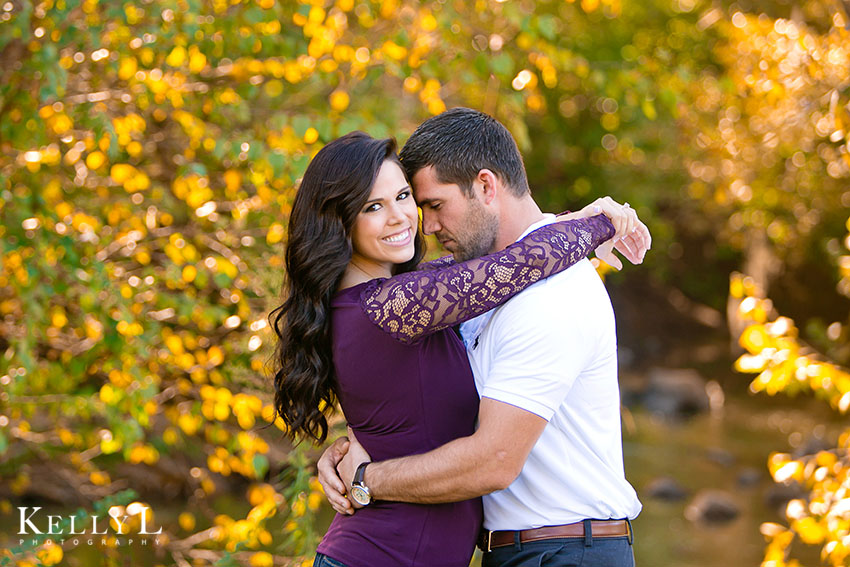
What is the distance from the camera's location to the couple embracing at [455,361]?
2008mm

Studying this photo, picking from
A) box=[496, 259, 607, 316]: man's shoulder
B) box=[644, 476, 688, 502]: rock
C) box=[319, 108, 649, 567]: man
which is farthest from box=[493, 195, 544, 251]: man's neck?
box=[644, 476, 688, 502]: rock

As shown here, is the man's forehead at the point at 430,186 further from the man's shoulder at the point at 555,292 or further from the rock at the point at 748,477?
the rock at the point at 748,477

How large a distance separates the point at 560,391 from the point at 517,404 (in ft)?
0.33

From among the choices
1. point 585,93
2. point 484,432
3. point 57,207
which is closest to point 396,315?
point 484,432

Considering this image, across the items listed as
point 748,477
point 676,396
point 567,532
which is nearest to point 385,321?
point 567,532

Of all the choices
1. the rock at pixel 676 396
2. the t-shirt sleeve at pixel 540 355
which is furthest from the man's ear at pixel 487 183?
the rock at pixel 676 396

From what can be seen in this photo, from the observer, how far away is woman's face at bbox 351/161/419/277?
2221 millimetres

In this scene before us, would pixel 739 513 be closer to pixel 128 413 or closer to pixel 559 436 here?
pixel 128 413

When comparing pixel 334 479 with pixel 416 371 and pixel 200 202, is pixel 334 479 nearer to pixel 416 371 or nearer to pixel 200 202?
pixel 416 371

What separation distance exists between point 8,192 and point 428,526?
268 cm

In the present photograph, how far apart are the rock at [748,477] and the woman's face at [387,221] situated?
27.3ft

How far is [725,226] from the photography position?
16016mm

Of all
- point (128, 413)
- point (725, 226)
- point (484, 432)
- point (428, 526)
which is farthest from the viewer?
point (725, 226)

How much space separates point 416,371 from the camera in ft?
6.89
